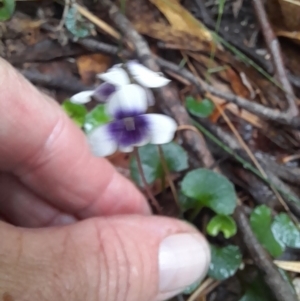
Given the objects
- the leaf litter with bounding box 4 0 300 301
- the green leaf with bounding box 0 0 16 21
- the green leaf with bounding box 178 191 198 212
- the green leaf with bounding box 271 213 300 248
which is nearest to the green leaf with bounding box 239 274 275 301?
the leaf litter with bounding box 4 0 300 301

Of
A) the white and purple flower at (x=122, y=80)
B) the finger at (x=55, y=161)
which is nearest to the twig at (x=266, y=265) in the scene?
the finger at (x=55, y=161)

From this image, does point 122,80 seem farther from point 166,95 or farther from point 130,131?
point 166,95

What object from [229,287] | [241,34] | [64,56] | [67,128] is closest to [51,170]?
[67,128]

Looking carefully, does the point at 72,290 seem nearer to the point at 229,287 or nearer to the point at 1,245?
the point at 1,245

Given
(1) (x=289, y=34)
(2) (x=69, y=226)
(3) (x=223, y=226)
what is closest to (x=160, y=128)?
(2) (x=69, y=226)

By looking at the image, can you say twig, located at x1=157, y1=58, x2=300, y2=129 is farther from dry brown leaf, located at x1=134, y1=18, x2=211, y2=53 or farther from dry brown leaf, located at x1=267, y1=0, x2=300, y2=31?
dry brown leaf, located at x1=267, y1=0, x2=300, y2=31

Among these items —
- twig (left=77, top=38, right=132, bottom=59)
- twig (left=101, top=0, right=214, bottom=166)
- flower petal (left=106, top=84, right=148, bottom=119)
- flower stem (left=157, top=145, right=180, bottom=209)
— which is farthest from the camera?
twig (left=77, top=38, right=132, bottom=59)
